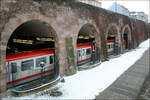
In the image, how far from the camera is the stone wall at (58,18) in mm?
7102

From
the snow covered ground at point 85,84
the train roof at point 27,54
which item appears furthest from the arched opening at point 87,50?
the train roof at point 27,54

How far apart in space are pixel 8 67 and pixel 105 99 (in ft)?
19.7

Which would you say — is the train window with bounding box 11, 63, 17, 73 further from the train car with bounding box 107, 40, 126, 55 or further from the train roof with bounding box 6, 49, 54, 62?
the train car with bounding box 107, 40, 126, 55

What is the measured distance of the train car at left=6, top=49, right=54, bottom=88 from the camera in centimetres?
816

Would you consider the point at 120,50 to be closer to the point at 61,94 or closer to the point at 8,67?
the point at 61,94

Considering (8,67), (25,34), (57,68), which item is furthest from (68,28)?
(8,67)

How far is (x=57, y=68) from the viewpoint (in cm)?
1024

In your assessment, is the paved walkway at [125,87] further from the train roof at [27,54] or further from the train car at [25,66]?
the train roof at [27,54]

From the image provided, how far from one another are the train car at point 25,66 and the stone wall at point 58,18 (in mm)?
977

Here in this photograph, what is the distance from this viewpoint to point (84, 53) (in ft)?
48.9

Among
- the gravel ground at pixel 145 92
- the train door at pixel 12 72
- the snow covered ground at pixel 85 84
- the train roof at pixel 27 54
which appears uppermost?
the train roof at pixel 27 54

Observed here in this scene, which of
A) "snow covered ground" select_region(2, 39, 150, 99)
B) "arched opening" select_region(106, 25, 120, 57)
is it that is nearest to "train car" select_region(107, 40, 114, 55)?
"arched opening" select_region(106, 25, 120, 57)

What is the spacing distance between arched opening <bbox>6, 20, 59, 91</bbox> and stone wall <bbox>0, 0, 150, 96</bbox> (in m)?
0.64

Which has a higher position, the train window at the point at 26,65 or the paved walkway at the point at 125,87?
the train window at the point at 26,65
